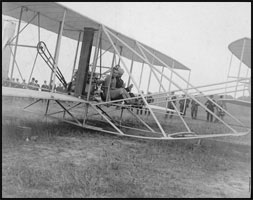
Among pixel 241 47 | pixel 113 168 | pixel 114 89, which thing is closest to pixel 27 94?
pixel 113 168

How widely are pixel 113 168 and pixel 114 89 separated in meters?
4.31

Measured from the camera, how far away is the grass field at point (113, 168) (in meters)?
3.68

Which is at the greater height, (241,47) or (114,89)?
(241,47)

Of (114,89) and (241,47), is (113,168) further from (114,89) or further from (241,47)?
(241,47)

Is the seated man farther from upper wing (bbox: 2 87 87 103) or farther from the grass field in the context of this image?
the grass field

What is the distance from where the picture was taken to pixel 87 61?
27.9 feet

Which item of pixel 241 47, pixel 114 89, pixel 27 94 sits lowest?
pixel 27 94

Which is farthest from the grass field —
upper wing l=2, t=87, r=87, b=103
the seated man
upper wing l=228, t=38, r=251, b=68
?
upper wing l=228, t=38, r=251, b=68

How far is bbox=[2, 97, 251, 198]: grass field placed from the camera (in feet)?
12.1

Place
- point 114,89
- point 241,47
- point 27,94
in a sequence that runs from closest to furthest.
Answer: point 27,94
point 114,89
point 241,47

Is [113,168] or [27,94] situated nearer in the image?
[113,168]

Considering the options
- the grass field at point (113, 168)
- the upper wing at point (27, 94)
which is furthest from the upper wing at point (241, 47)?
the upper wing at point (27, 94)

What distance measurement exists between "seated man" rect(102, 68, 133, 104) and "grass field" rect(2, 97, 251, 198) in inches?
53.4

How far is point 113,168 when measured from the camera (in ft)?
15.6
